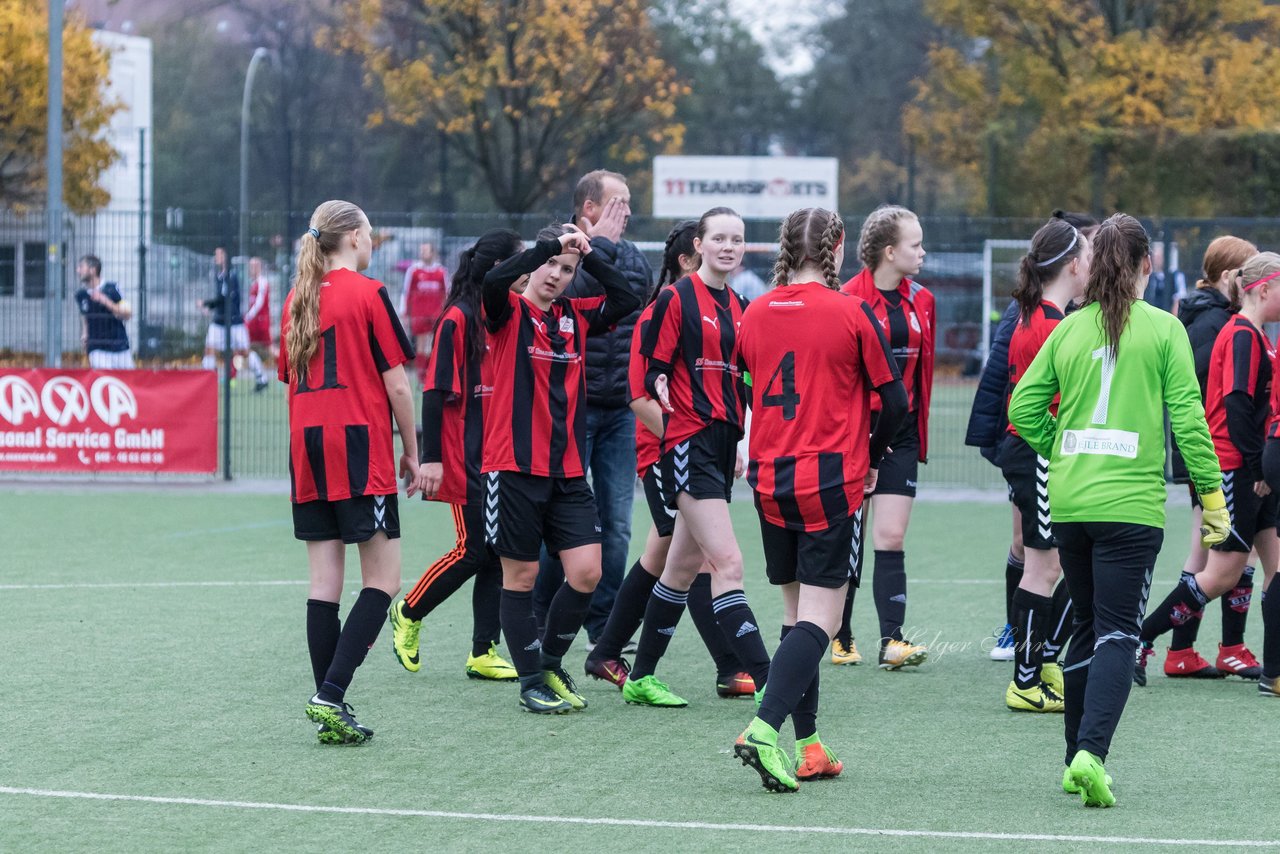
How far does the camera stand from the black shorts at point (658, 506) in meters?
7.04

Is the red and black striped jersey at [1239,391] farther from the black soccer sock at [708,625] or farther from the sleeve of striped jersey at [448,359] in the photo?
the sleeve of striped jersey at [448,359]

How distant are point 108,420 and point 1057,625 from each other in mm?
10114

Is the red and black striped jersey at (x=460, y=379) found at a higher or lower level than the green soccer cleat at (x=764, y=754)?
higher

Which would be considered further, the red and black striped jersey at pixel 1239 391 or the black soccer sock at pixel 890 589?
the black soccer sock at pixel 890 589

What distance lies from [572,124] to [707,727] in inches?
1049

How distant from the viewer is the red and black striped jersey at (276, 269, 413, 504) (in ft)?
20.4

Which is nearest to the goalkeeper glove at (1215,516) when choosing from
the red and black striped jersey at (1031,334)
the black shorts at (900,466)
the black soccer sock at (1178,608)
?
the red and black striped jersey at (1031,334)

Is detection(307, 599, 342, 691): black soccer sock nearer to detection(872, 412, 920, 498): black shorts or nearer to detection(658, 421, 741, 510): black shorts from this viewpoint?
detection(658, 421, 741, 510): black shorts

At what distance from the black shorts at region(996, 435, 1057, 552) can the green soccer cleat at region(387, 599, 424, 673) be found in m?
2.50

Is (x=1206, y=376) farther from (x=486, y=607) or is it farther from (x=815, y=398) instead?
(x=486, y=607)

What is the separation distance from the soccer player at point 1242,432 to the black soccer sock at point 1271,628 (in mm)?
198

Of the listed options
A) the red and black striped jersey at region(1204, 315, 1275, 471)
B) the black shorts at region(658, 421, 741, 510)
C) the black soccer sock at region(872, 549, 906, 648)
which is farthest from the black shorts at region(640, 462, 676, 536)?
the red and black striped jersey at region(1204, 315, 1275, 471)

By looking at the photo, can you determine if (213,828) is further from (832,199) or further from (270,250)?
(832,199)

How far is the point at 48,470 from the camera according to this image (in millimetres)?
15383
